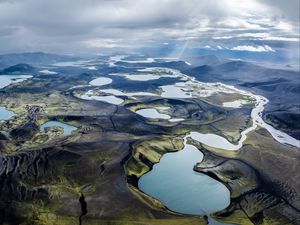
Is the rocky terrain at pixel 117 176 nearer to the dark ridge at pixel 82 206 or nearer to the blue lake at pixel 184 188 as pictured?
the dark ridge at pixel 82 206

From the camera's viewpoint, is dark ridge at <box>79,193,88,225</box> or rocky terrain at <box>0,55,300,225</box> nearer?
dark ridge at <box>79,193,88,225</box>

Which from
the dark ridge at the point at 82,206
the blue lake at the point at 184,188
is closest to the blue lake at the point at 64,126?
the blue lake at the point at 184,188

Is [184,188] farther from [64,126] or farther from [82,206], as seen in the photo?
[64,126]

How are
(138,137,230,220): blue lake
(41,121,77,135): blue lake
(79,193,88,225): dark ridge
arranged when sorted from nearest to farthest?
(79,193,88,225): dark ridge, (138,137,230,220): blue lake, (41,121,77,135): blue lake

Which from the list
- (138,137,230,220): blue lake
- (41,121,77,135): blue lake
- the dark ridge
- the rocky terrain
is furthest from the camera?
(41,121,77,135): blue lake

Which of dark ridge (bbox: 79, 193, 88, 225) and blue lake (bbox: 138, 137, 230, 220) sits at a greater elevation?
dark ridge (bbox: 79, 193, 88, 225)

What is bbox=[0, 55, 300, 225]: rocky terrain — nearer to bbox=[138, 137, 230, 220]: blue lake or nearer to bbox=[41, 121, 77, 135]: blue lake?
bbox=[138, 137, 230, 220]: blue lake

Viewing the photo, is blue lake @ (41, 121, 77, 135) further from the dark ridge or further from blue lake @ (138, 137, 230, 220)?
the dark ridge

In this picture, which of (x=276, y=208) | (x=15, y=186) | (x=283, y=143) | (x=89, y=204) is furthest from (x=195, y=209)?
(x=283, y=143)

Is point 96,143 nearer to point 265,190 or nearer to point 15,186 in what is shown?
point 15,186

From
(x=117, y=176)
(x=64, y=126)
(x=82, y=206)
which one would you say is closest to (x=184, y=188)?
(x=117, y=176)

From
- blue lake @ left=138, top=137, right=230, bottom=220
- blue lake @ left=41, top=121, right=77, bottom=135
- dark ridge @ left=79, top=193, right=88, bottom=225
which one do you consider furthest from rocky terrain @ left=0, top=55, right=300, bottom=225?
blue lake @ left=41, top=121, right=77, bottom=135
